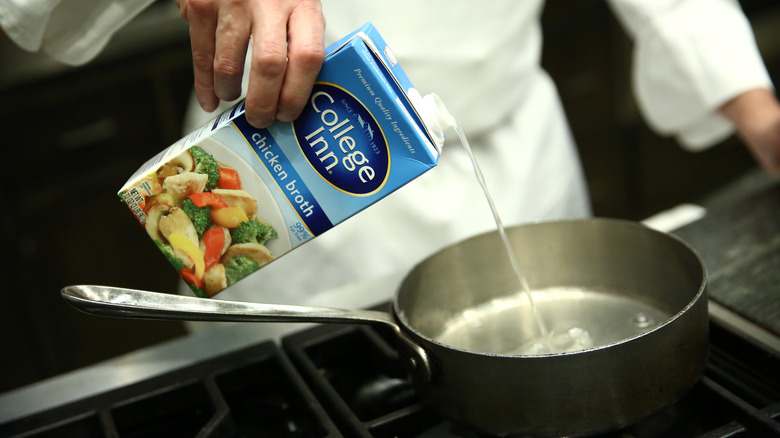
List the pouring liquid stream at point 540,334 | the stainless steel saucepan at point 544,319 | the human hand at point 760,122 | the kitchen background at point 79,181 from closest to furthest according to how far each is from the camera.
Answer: the stainless steel saucepan at point 544,319 → the pouring liquid stream at point 540,334 → the human hand at point 760,122 → the kitchen background at point 79,181

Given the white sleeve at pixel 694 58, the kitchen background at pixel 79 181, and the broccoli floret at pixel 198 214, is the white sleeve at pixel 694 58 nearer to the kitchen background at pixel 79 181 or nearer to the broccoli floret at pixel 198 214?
the broccoli floret at pixel 198 214

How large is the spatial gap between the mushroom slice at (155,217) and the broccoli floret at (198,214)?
1cm

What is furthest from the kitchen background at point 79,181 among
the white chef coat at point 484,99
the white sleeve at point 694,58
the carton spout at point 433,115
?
the carton spout at point 433,115

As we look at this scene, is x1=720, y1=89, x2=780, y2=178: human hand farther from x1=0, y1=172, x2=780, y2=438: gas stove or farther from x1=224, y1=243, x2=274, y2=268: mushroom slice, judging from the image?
x1=224, y1=243, x2=274, y2=268: mushroom slice

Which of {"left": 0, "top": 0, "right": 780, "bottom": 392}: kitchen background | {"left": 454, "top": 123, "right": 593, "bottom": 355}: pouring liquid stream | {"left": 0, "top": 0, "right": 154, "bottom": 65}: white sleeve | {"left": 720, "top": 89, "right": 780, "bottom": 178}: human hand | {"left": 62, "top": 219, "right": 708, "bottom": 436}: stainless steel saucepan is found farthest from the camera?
{"left": 0, "top": 0, "right": 780, "bottom": 392}: kitchen background

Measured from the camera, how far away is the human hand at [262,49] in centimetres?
47

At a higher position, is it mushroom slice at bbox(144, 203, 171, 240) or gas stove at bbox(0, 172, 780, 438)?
mushroom slice at bbox(144, 203, 171, 240)

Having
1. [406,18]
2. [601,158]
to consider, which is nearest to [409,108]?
[406,18]

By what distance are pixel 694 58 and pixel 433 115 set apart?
1.95 ft

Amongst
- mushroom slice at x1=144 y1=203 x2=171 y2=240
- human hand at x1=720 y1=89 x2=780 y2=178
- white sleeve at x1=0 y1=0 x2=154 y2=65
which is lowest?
human hand at x1=720 y1=89 x2=780 y2=178

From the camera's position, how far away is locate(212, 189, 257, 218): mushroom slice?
0.51 meters

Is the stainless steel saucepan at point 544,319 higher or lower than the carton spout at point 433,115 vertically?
lower


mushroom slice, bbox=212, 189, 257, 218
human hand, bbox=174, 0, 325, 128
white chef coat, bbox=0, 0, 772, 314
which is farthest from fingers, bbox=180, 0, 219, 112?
white chef coat, bbox=0, 0, 772, 314

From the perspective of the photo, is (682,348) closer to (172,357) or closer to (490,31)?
(172,357)
